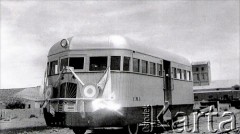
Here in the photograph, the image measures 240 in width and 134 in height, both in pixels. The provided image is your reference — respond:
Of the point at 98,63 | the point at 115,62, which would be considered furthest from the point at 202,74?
the point at 98,63

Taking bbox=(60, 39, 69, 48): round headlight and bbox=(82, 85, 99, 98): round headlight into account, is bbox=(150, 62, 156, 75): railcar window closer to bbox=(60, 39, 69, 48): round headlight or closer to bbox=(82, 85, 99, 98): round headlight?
bbox=(82, 85, 99, 98): round headlight

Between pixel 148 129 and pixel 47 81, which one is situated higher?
pixel 47 81

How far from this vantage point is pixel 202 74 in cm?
8650

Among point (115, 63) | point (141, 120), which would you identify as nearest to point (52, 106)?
point (115, 63)

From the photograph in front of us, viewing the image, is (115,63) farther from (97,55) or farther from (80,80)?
(80,80)

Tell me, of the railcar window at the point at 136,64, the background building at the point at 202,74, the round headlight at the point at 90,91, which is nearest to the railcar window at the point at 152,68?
the railcar window at the point at 136,64

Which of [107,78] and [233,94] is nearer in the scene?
[107,78]

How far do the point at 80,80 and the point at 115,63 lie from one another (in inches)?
50.6

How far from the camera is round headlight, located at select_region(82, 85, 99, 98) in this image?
859 cm

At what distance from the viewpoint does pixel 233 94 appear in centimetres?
6738

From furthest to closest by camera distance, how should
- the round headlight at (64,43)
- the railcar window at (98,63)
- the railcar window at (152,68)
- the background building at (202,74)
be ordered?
the background building at (202,74)
the railcar window at (152,68)
the round headlight at (64,43)
the railcar window at (98,63)

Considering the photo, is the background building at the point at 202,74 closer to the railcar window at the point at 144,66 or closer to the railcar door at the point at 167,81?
the railcar door at the point at 167,81

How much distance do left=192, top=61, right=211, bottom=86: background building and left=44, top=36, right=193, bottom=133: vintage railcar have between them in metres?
78.0

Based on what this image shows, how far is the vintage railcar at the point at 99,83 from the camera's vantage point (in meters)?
8.77
